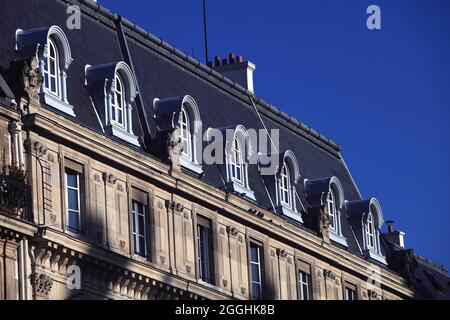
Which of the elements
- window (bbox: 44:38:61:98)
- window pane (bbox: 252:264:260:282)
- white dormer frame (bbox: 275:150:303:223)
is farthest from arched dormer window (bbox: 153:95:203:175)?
white dormer frame (bbox: 275:150:303:223)

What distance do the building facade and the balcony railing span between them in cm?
4

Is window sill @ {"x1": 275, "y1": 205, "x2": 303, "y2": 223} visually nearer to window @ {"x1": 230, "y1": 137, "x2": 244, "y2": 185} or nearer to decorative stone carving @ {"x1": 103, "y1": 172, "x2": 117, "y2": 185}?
window @ {"x1": 230, "y1": 137, "x2": 244, "y2": 185}

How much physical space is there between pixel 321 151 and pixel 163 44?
15.8m

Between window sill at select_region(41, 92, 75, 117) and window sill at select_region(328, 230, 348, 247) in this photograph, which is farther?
window sill at select_region(328, 230, 348, 247)

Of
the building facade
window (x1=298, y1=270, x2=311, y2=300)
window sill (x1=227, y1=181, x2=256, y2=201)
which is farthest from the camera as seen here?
window (x1=298, y1=270, x2=311, y2=300)

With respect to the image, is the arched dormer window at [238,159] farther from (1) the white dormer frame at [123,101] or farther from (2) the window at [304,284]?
(1) the white dormer frame at [123,101]

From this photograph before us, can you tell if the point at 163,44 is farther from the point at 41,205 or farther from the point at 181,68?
the point at 41,205

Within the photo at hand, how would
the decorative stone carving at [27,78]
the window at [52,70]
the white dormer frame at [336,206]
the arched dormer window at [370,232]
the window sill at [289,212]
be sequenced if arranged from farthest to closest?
the arched dormer window at [370,232], the white dormer frame at [336,206], the window sill at [289,212], the window at [52,70], the decorative stone carving at [27,78]

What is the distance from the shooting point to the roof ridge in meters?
69.9

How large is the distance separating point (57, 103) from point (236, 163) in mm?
13057

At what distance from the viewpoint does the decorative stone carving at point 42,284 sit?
5931 cm

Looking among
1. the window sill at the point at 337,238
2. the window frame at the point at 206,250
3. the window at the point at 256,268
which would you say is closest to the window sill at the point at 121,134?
the window frame at the point at 206,250

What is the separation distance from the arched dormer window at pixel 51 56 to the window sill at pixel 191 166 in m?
6.98
